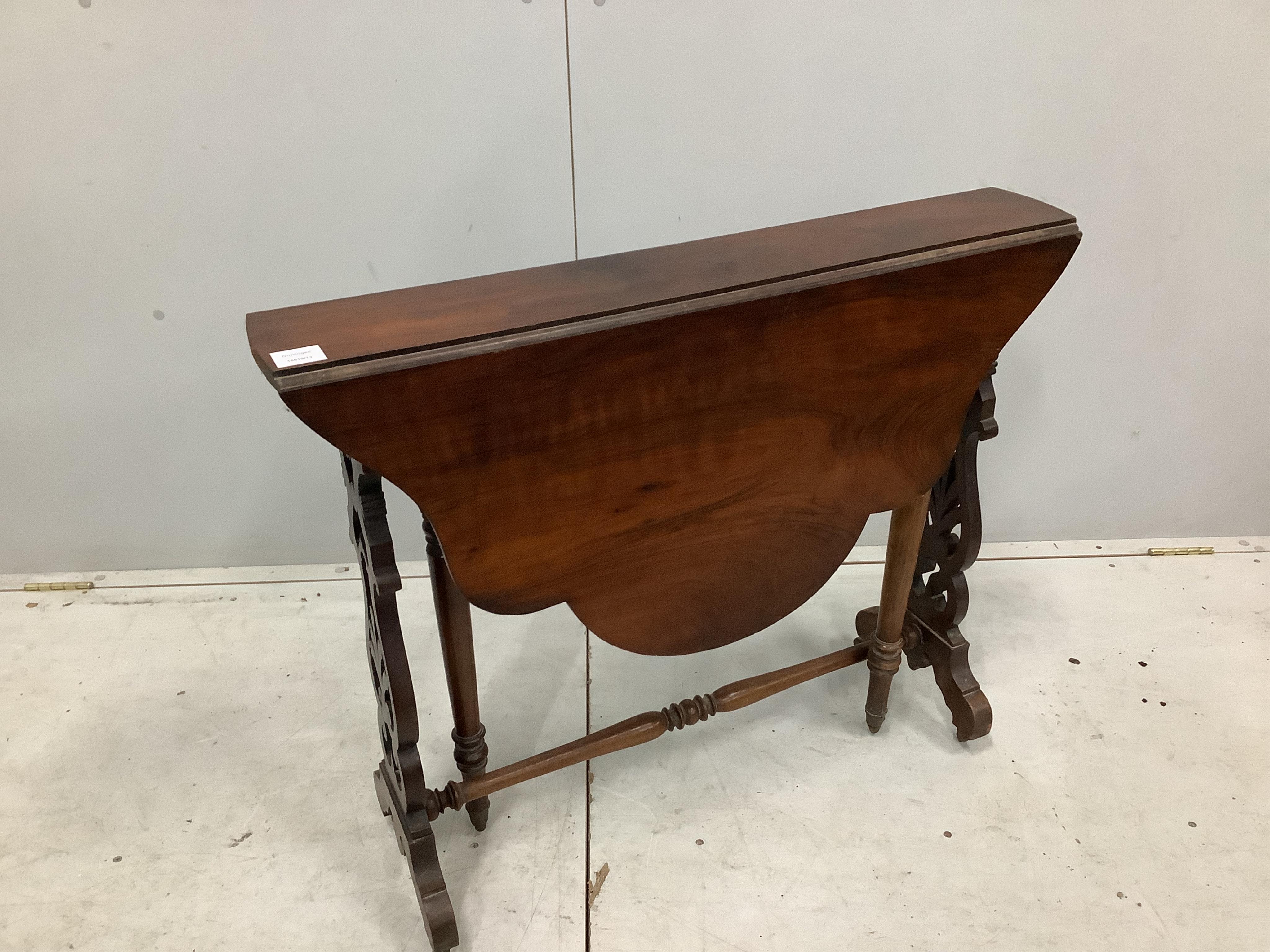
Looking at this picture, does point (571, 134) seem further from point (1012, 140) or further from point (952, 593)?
point (952, 593)

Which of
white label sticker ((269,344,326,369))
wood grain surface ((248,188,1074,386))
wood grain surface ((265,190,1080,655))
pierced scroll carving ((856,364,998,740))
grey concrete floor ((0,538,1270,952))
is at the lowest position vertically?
grey concrete floor ((0,538,1270,952))

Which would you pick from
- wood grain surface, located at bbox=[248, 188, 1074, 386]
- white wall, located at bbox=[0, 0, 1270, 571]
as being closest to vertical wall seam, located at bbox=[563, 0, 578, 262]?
white wall, located at bbox=[0, 0, 1270, 571]

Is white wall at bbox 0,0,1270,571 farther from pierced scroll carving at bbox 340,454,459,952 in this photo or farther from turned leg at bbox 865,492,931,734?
pierced scroll carving at bbox 340,454,459,952

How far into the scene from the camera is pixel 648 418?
1265 millimetres

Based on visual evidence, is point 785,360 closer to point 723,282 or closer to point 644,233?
point 723,282

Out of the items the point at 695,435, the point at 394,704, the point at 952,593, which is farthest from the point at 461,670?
the point at 952,593

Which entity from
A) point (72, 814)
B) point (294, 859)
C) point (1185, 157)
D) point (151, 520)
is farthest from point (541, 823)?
point (1185, 157)

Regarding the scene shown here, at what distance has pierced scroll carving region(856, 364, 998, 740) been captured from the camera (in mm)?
1720

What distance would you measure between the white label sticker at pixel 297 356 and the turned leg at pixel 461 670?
0.35m

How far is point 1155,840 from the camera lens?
165 cm

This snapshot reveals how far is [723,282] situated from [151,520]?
1.74 m

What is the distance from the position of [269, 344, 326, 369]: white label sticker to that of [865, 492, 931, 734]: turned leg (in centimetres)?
103

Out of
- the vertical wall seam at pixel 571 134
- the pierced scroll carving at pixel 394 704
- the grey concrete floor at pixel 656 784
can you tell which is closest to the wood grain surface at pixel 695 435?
the pierced scroll carving at pixel 394 704

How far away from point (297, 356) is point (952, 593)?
1309 millimetres
